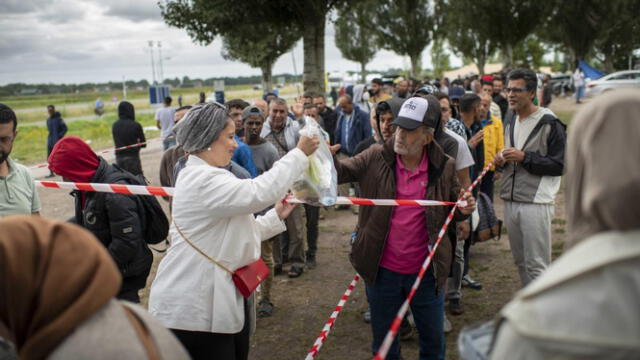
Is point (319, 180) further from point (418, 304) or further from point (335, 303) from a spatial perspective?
point (335, 303)

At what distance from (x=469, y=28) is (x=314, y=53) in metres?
29.1

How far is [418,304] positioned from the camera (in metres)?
3.75

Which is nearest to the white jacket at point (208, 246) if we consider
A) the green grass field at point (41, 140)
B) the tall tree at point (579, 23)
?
the green grass field at point (41, 140)

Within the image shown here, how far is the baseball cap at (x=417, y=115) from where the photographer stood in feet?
11.5

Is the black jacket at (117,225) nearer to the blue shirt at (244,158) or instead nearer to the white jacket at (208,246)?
the white jacket at (208,246)

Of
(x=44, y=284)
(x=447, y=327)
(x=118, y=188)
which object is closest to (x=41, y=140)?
(x=118, y=188)

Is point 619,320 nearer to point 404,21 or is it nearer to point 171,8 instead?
point 171,8

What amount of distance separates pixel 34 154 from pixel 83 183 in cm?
2062

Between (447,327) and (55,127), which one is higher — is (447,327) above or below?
below

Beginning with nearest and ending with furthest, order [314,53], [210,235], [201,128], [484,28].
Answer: [210,235] < [201,128] < [314,53] < [484,28]

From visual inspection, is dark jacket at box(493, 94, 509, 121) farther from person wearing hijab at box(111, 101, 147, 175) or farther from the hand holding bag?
the hand holding bag

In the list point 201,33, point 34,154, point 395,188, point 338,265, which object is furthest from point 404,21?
point 395,188

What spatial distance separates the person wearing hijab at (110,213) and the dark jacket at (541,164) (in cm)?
315

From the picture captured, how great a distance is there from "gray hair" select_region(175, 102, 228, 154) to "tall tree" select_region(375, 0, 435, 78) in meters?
43.1
